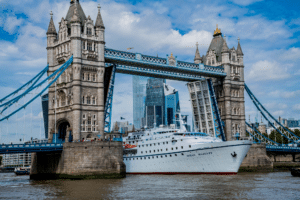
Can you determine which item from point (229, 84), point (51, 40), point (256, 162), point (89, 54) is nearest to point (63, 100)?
point (89, 54)

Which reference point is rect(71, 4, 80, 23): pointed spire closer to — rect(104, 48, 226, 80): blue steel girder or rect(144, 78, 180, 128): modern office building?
rect(104, 48, 226, 80): blue steel girder

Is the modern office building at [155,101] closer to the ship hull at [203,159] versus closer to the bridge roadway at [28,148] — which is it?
the ship hull at [203,159]

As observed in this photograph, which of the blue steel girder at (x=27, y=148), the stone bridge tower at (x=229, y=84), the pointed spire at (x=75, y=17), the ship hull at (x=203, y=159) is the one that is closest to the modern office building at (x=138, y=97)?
the stone bridge tower at (x=229, y=84)

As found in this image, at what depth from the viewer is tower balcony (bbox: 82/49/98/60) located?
54.8 meters

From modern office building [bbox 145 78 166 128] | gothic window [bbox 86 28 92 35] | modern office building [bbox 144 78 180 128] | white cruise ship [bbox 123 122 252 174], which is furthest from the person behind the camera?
modern office building [bbox 144 78 180 128]

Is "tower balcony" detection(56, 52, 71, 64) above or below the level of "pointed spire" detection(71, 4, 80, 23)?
below

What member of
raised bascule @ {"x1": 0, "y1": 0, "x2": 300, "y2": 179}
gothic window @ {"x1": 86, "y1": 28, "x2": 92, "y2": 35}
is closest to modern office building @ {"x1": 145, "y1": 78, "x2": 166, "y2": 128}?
raised bascule @ {"x1": 0, "y1": 0, "x2": 300, "y2": 179}

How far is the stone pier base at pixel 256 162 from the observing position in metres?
66.6

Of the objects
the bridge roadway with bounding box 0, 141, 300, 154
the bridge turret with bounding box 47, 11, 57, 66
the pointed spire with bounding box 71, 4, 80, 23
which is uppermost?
the pointed spire with bounding box 71, 4, 80, 23

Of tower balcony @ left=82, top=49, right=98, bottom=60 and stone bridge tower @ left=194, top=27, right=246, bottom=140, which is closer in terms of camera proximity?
tower balcony @ left=82, top=49, right=98, bottom=60

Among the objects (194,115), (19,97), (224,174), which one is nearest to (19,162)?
(194,115)

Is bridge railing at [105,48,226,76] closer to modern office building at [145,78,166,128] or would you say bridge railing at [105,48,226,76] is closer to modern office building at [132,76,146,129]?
modern office building at [145,78,166,128]

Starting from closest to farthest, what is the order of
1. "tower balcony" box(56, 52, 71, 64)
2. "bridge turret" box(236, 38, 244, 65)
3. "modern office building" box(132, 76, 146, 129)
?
"tower balcony" box(56, 52, 71, 64) → "bridge turret" box(236, 38, 244, 65) → "modern office building" box(132, 76, 146, 129)

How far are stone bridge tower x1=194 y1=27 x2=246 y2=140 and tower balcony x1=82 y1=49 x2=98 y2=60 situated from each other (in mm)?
26583
